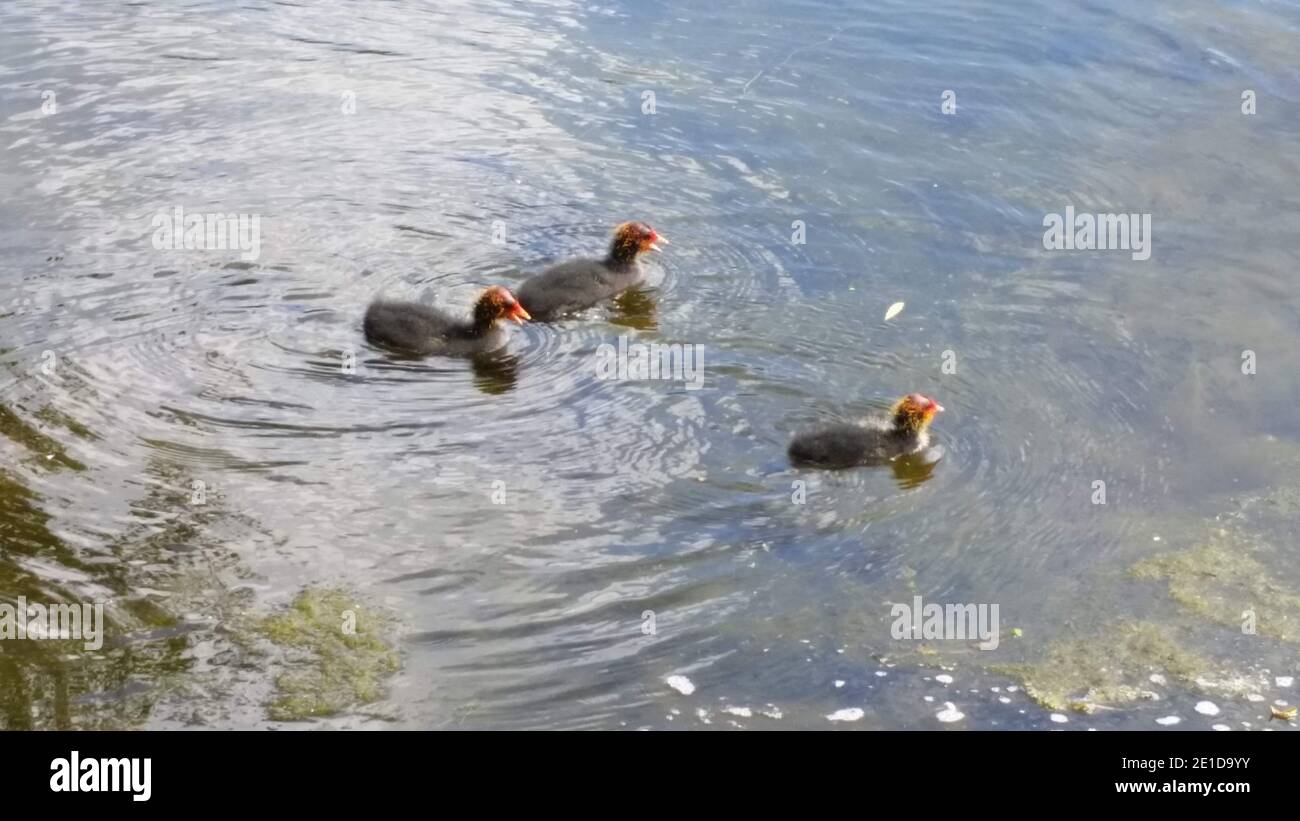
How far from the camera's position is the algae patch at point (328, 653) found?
553 cm

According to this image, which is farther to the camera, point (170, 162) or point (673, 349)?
point (170, 162)

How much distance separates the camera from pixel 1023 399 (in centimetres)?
795

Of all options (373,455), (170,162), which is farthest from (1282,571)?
(170,162)

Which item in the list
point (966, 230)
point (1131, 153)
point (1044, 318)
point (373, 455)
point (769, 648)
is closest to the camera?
point (769, 648)

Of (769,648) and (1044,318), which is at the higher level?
(1044,318)

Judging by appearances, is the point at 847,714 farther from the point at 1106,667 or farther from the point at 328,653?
the point at 328,653

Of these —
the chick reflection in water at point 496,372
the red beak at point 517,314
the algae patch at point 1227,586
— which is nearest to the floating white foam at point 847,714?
the algae patch at point 1227,586

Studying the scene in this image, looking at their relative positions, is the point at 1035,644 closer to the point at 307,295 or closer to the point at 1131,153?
the point at 307,295

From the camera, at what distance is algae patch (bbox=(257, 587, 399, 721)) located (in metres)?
5.53

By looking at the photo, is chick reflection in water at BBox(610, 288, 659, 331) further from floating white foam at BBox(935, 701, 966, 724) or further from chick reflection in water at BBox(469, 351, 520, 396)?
floating white foam at BBox(935, 701, 966, 724)

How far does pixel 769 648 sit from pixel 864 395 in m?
2.38

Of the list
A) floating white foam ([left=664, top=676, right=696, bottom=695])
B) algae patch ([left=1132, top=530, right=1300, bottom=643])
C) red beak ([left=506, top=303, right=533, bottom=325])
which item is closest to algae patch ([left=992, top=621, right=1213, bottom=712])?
algae patch ([left=1132, top=530, right=1300, bottom=643])

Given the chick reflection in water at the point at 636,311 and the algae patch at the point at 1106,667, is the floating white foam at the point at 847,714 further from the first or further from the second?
the chick reflection in water at the point at 636,311

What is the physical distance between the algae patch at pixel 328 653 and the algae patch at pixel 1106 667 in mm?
2478
